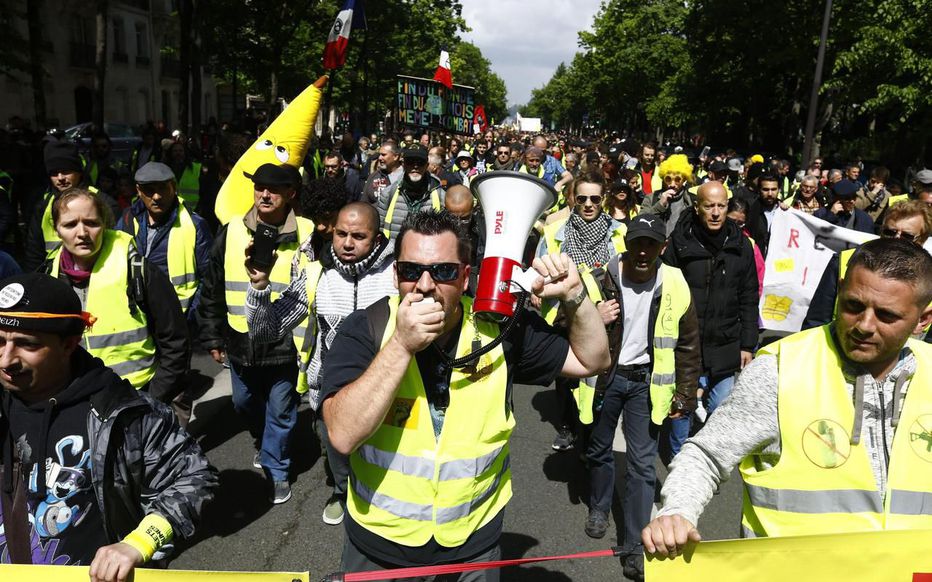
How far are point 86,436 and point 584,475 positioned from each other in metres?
3.53

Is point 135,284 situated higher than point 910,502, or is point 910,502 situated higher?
point 135,284

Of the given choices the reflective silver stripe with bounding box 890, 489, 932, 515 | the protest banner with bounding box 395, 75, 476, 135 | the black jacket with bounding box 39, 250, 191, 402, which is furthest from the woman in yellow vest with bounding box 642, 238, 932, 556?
the protest banner with bounding box 395, 75, 476, 135

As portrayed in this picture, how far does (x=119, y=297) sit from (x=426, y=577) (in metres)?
2.19

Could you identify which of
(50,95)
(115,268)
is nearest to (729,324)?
(115,268)

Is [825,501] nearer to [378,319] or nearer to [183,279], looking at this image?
[378,319]

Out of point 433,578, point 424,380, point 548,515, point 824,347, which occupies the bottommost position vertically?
point 548,515

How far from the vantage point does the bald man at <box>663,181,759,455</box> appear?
15.4 ft

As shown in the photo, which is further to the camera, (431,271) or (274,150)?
(274,150)

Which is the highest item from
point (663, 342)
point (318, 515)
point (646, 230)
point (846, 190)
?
point (846, 190)

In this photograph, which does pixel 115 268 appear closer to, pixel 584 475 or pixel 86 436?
pixel 86 436

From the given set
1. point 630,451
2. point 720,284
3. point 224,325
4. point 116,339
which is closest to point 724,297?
point 720,284

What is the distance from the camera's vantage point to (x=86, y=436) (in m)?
2.13

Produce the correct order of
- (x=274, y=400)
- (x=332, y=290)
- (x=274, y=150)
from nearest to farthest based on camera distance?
(x=332, y=290) → (x=274, y=400) → (x=274, y=150)

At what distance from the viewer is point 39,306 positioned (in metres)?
2.08
